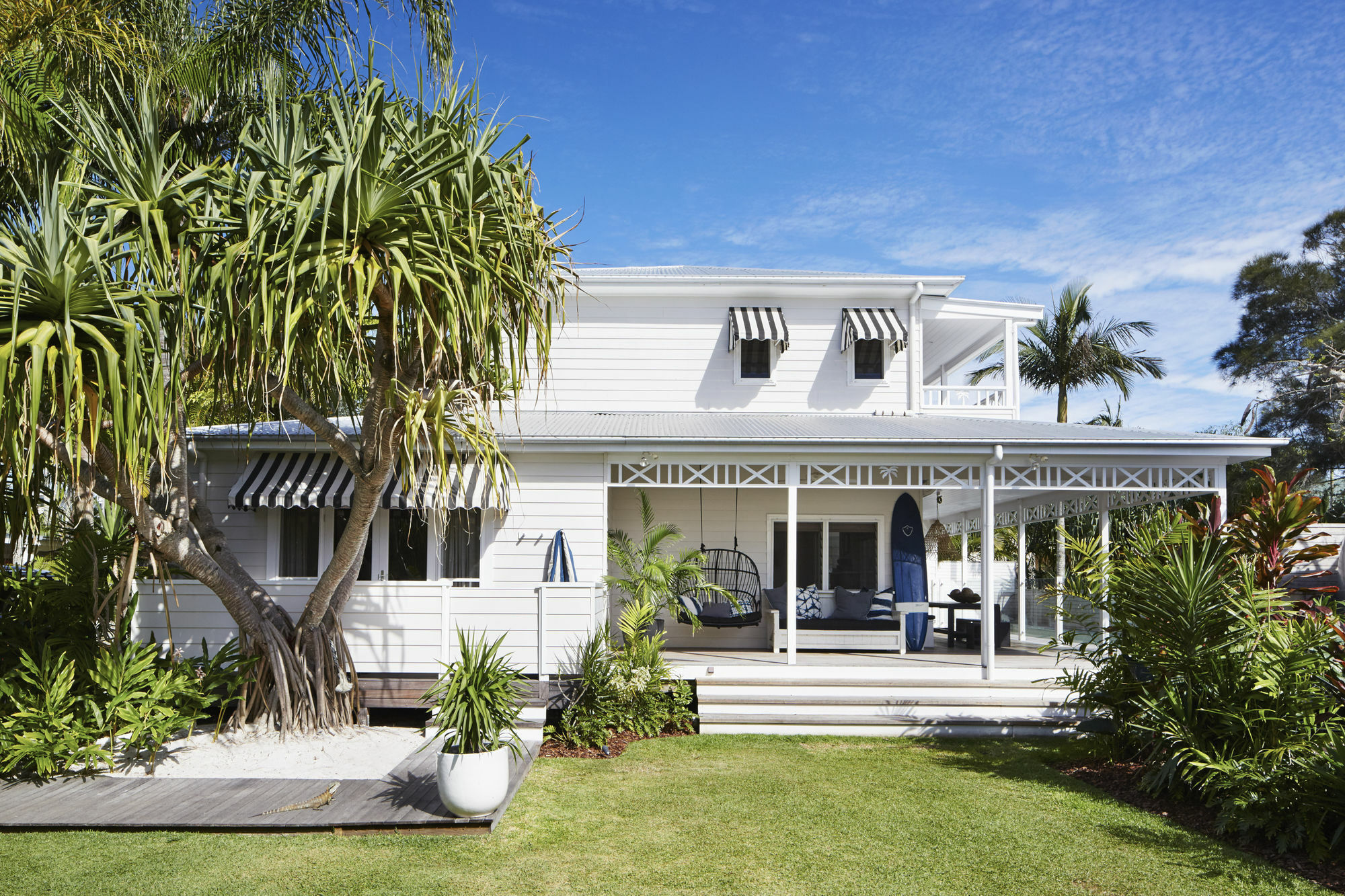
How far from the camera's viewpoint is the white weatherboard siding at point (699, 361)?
568 inches

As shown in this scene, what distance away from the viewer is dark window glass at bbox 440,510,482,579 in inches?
442

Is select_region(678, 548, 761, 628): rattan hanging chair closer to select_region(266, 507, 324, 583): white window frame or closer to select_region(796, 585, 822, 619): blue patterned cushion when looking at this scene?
select_region(796, 585, 822, 619): blue patterned cushion

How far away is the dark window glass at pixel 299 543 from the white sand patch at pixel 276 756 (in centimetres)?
316

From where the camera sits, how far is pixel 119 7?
8.70 meters

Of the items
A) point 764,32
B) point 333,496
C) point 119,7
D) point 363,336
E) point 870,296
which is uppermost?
point 764,32

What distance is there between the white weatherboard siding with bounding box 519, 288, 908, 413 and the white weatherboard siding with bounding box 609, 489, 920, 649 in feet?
4.75

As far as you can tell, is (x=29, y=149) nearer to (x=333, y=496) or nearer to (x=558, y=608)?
(x=333, y=496)

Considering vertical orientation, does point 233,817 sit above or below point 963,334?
below

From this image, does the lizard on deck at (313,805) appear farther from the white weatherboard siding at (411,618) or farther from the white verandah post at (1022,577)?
the white verandah post at (1022,577)

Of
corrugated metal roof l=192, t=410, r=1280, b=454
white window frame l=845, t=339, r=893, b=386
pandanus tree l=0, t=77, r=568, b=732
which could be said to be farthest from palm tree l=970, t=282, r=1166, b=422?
pandanus tree l=0, t=77, r=568, b=732

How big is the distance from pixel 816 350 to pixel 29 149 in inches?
416

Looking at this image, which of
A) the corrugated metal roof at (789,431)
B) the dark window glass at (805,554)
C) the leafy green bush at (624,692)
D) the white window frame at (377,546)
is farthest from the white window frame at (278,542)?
the dark window glass at (805,554)

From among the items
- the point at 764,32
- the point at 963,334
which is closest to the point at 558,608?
the point at 764,32

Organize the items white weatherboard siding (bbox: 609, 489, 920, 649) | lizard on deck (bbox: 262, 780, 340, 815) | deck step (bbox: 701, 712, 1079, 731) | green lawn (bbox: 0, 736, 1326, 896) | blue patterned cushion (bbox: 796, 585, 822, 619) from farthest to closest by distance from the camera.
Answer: white weatherboard siding (bbox: 609, 489, 920, 649) → blue patterned cushion (bbox: 796, 585, 822, 619) → deck step (bbox: 701, 712, 1079, 731) → lizard on deck (bbox: 262, 780, 340, 815) → green lawn (bbox: 0, 736, 1326, 896)
